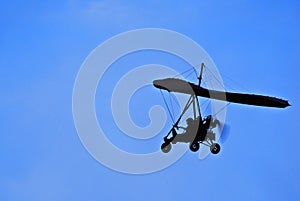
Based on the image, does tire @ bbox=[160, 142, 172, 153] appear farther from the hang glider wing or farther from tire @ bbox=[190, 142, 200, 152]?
the hang glider wing

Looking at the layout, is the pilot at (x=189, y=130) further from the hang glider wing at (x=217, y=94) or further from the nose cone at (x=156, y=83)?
the nose cone at (x=156, y=83)

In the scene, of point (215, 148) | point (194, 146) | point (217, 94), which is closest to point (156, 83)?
point (217, 94)

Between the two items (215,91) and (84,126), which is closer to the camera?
(84,126)

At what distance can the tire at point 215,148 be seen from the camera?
114 feet

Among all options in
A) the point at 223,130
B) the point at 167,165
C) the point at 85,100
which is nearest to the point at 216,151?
the point at 223,130

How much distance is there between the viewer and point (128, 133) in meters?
33.1

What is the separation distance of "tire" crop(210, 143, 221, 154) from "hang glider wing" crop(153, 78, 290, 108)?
266cm

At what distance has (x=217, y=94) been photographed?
3541cm

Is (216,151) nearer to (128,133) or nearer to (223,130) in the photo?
(223,130)

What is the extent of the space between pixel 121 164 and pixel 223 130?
6.46m

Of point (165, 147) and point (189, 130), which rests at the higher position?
point (189, 130)

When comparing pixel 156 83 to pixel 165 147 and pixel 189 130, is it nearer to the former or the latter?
pixel 189 130

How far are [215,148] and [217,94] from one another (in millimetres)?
3058

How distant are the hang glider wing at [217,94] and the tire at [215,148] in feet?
8.73
